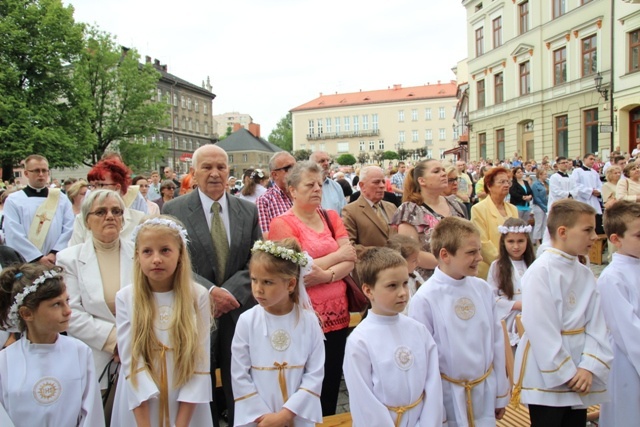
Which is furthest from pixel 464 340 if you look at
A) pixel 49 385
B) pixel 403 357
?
pixel 49 385

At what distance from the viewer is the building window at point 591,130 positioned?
26.1 m

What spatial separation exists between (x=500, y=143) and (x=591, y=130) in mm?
9106

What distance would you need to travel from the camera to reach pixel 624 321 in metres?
3.12

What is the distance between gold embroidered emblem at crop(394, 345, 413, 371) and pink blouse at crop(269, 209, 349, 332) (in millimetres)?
1021

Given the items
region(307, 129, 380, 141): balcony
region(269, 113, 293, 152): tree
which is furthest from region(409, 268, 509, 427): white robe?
region(269, 113, 293, 152): tree

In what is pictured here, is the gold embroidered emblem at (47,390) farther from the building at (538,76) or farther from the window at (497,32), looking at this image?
the window at (497,32)

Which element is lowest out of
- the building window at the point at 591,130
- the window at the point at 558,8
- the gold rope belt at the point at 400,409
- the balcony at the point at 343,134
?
the gold rope belt at the point at 400,409

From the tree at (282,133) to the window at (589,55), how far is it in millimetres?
81752

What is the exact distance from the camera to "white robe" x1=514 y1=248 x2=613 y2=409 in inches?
114

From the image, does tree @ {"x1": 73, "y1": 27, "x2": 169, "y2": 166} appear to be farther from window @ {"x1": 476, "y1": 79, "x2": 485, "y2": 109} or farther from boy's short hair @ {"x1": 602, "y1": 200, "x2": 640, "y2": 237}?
boy's short hair @ {"x1": 602, "y1": 200, "x2": 640, "y2": 237}

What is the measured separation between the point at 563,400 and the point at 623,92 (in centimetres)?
→ 2486

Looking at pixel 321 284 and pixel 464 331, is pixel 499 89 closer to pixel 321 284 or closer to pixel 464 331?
pixel 321 284

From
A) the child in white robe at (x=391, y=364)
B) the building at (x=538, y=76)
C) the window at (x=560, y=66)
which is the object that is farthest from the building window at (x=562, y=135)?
the child in white robe at (x=391, y=364)

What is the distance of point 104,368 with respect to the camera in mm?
3111
